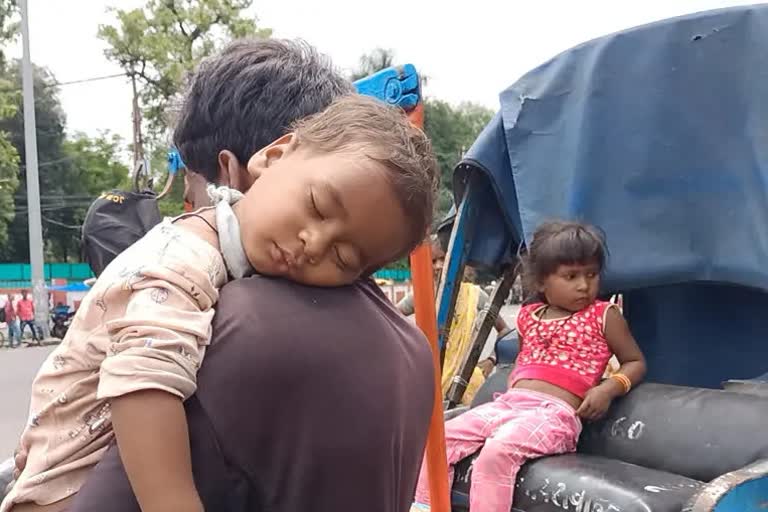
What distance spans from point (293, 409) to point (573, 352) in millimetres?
2161

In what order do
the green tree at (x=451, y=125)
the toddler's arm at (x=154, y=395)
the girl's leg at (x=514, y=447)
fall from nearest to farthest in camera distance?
the toddler's arm at (x=154, y=395) < the girl's leg at (x=514, y=447) < the green tree at (x=451, y=125)

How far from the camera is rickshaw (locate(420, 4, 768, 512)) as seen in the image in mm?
2586

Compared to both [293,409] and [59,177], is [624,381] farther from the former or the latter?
[59,177]

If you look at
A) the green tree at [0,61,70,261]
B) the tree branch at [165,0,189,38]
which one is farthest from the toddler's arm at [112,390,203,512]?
the green tree at [0,61,70,261]

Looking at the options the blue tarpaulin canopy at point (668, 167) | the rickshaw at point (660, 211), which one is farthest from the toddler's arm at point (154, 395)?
the blue tarpaulin canopy at point (668, 167)

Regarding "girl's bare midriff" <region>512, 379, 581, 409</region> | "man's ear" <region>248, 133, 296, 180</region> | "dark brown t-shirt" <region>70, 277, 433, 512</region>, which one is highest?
"man's ear" <region>248, 133, 296, 180</region>

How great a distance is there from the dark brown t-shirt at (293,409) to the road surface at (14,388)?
16.4 ft

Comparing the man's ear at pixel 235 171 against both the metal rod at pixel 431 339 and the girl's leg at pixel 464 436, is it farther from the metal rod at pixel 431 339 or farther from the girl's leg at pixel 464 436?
the girl's leg at pixel 464 436

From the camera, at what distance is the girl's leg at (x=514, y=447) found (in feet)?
8.75

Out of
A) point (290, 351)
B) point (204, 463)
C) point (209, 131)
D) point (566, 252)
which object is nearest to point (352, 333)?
point (290, 351)

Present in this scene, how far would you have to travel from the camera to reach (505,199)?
3.50m

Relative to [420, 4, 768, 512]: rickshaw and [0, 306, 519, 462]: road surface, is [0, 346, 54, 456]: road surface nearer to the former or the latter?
[0, 306, 519, 462]: road surface

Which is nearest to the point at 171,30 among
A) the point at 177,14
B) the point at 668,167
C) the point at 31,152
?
the point at 177,14

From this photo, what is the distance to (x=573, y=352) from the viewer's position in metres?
3.01
